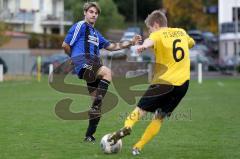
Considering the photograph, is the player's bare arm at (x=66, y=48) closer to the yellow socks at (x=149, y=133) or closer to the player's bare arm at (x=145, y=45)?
the player's bare arm at (x=145, y=45)

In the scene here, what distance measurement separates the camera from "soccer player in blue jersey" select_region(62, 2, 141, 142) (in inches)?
397

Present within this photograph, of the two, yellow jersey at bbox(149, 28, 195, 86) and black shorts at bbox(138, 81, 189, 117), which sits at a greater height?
yellow jersey at bbox(149, 28, 195, 86)

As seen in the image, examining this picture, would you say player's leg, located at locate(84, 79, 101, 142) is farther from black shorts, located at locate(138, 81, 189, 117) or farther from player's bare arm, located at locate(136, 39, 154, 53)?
player's bare arm, located at locate(136, 39, 154, 53)

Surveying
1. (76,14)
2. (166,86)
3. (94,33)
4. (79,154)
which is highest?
(76,14)

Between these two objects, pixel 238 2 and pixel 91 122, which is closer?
pixel 91 122

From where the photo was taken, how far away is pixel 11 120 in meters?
14.0

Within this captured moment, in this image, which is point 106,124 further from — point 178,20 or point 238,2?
point 178,20

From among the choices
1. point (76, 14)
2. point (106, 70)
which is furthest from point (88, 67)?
point (76, 14)

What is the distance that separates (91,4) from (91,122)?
1.83 metres

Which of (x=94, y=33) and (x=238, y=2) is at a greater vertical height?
(x=238, y=2)

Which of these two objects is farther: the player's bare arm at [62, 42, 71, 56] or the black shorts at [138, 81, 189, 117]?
the player's bare arm at [62, 42, 71, 56]

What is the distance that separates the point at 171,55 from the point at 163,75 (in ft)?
0.94

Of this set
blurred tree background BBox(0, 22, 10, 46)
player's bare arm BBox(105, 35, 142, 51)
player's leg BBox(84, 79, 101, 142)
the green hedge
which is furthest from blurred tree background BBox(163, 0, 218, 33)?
player's leg BBox(84, 79, 101, 142)

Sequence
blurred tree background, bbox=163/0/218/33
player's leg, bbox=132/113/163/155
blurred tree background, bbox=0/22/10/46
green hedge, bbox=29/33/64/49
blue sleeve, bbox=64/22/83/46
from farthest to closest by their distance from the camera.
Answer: blurred tree background, bbox=163/0/218/33 < green hedge, bbox=29/33/64/49 < blurred tree background, bbox=0/22/10/46 < blue sleeve, bbox=64/22/83/46 < player's leg, bbox=132/113/163/155
